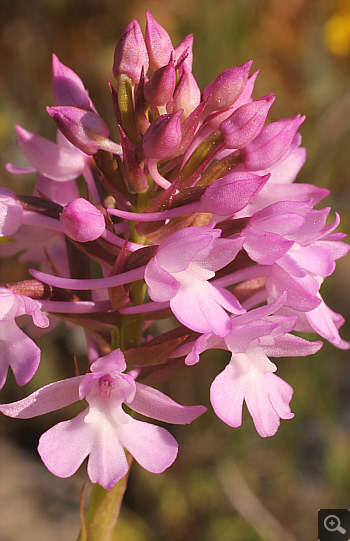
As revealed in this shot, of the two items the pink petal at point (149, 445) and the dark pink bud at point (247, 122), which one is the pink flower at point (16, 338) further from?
the dark pink bud at point (247, 122)

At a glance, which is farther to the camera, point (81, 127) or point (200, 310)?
point (81, 127)

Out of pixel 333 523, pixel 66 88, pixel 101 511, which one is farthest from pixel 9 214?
pixel 333 523

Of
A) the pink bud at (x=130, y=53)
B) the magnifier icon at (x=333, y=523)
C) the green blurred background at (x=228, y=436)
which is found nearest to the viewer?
the pink bud at (x=130, y=53)

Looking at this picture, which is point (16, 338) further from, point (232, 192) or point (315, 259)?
point (315, 259)

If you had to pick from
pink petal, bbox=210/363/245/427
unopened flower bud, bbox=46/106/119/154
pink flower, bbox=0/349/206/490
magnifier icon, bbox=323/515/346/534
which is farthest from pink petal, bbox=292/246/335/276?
magnifier icon, bbox=323/515/346/534

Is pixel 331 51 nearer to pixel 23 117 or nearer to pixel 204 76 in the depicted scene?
pixel 204 76

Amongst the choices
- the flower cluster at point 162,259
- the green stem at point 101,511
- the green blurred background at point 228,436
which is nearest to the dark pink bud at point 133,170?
the flower cluster at point 162,259
